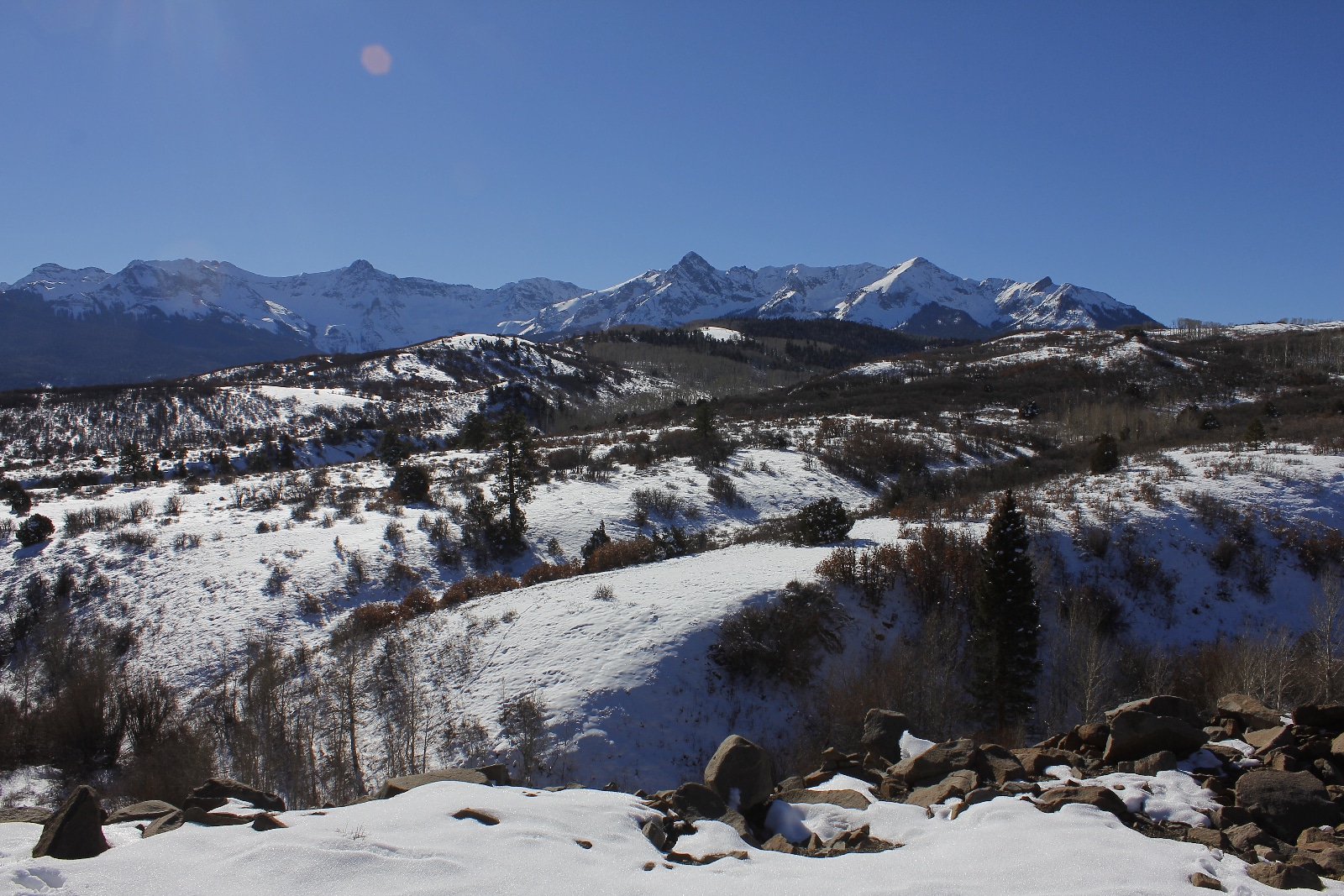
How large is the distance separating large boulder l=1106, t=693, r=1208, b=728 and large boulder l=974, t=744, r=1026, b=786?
1.61 m

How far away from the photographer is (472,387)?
110875 mm

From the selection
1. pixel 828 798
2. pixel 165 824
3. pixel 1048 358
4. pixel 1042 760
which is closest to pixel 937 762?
pixel 1042 760

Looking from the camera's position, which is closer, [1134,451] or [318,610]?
[318,610]

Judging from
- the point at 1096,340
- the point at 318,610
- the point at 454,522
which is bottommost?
the point at 318,610

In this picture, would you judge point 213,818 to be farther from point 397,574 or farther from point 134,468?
point 134,468

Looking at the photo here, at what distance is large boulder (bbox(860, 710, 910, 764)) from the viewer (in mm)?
10102

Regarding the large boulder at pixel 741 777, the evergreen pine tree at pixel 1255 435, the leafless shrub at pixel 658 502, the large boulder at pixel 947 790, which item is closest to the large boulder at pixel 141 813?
the large boulder at pixel 741 777

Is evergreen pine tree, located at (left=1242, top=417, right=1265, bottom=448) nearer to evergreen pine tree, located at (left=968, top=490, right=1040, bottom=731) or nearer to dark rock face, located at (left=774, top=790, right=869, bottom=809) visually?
evergreen pine tree, located at (left=968, top=490, right=1040, bottom=731)

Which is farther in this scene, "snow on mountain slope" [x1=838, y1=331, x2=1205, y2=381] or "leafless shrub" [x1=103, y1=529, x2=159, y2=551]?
"snow on mountain slope" [x1=838, y1=331, x2=1205, y2=381]

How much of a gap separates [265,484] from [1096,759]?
4317cm

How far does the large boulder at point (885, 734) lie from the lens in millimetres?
10102

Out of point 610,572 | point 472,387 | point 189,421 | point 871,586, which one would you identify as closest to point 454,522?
point 610,572

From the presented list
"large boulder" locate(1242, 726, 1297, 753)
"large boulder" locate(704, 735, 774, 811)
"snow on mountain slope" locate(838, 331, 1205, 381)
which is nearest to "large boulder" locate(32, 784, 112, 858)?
"large boulder" locate(704, 735, 774, 811)

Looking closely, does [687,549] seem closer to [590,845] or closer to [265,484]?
[590,845]
